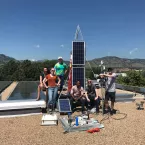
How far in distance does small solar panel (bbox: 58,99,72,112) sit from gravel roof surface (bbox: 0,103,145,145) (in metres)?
0.87

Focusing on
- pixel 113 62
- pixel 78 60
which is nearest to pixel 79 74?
pixel 78 60

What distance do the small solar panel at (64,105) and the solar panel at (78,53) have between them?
5.73ft

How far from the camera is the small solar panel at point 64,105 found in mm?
7492

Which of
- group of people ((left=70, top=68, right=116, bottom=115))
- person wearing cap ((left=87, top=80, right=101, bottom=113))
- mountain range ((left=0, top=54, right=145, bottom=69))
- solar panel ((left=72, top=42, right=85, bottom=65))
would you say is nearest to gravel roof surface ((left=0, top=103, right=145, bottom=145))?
group of people ((left=70, top=68, right=116, bottom=115))

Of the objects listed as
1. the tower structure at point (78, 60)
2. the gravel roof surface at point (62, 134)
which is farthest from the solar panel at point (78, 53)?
the gravel roof surface at point (62, 134)

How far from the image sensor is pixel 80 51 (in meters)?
8.96

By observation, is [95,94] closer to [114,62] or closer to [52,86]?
[52,86]

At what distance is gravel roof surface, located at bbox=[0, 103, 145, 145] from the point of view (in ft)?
16.9

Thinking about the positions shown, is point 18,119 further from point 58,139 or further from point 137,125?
point 137,125

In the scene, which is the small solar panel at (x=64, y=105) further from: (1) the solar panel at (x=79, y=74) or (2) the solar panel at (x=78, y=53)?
(2) the solar panel at (x=78, y=53)

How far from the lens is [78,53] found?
8922mm

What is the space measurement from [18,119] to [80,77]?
300cm

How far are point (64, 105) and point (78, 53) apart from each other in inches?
92.8

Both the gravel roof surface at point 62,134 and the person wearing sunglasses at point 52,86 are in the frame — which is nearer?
the gravel roof surface at point 62,134
